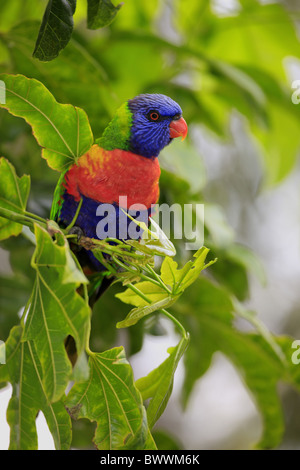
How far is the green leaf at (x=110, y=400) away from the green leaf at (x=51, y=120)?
0.25m

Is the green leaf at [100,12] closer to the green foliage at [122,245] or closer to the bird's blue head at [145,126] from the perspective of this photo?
the green foliage at [122,245]

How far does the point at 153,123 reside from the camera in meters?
0.61

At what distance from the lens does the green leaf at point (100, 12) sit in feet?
2.00

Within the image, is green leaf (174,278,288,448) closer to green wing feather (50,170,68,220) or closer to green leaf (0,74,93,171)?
green wing feather (50,170,68,220)

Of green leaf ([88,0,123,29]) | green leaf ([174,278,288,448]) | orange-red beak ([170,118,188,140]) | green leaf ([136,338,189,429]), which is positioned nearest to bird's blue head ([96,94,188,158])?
orange-red beak ([170,118,188,140])

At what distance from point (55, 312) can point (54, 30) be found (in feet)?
1.06

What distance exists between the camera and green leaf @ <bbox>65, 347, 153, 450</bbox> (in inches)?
23.2

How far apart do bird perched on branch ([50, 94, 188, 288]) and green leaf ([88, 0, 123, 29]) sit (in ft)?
0.35

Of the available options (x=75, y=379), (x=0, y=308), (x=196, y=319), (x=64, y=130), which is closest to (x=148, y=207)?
(x=64, y=130)

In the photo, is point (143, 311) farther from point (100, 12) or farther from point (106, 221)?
point (100, 12)

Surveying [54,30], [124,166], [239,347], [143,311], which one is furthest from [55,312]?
[239,347]

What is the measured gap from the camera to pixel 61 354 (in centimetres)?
52

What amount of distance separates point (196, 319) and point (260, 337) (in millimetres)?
187

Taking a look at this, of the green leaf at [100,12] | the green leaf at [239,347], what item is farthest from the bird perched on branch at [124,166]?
the green leaf at [239,347]
